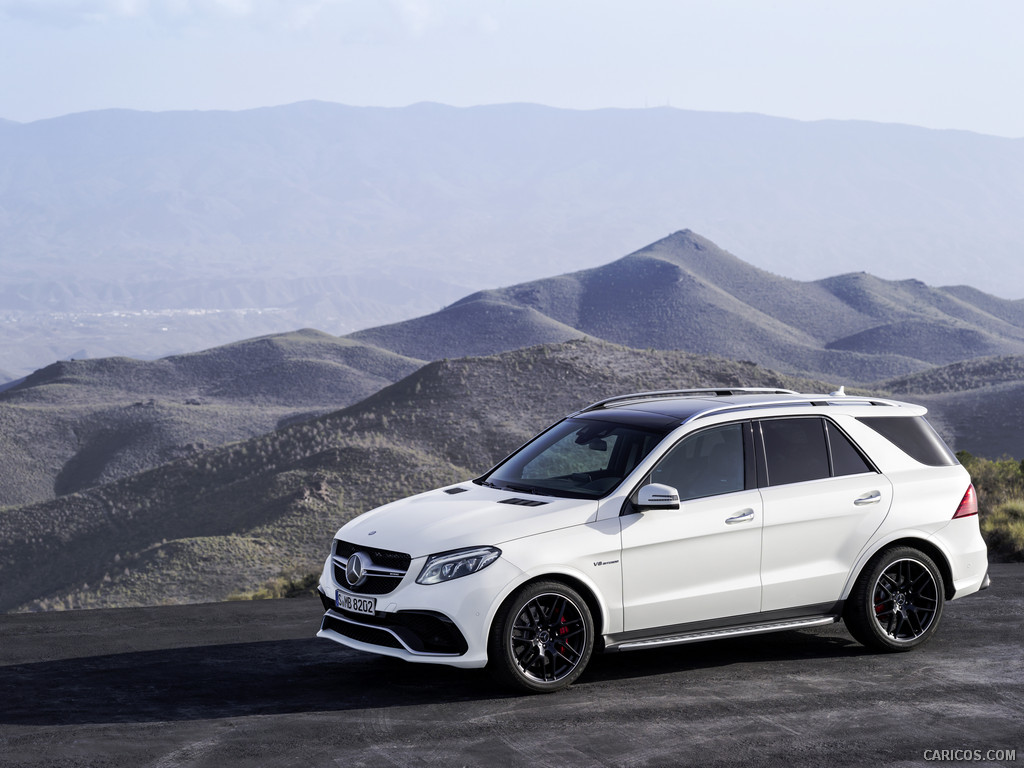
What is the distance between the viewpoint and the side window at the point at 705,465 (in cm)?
803

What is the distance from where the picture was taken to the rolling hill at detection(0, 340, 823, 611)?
27.8 meters

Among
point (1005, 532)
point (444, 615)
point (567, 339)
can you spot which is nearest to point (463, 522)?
point (444, 615)

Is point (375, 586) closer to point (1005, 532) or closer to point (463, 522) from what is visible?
point (463, 522)

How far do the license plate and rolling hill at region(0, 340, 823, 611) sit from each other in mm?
16590

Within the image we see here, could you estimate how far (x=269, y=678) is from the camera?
8.19 meters

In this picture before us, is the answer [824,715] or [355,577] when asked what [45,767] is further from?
[824,715]

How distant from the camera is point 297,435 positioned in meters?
42.7

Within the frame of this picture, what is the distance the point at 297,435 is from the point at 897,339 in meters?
73.8

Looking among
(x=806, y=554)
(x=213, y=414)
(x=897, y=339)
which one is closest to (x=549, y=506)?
(x=806, y=554)

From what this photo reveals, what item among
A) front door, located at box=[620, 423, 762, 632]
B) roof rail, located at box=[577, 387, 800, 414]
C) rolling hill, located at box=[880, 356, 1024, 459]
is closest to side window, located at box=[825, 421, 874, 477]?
roof rail, located at box=[577, 387, 800, 414]

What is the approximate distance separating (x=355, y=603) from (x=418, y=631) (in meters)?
0.52

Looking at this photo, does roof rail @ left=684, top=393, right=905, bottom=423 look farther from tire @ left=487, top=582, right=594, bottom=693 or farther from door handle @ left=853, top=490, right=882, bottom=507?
tire @ left=487, top=582, right=594, bottom=693

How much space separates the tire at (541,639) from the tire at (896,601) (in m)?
2.22

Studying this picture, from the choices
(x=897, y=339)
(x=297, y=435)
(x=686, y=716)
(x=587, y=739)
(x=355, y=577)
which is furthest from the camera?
(x=897, y=339)
